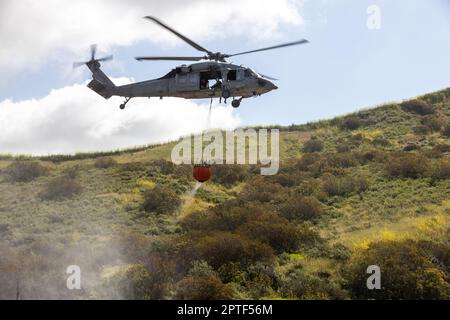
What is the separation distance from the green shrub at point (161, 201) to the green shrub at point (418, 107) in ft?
115

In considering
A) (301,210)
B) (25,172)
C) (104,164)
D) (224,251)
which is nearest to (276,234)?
(224,251)

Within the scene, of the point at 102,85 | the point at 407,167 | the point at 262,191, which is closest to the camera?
the point at 102,85

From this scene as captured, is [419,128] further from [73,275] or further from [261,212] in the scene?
[73,275]

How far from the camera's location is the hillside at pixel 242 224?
18344mm

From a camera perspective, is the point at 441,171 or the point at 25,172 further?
the point at 25,172

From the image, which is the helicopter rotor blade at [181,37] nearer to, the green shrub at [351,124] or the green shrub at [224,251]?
the green shrub at [224,251]

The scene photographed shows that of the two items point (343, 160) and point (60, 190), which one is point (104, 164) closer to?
point (60, 190)

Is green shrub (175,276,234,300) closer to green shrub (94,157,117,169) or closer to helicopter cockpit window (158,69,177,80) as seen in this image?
helicopter cockpit window (158,69,177,80)

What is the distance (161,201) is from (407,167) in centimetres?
1811

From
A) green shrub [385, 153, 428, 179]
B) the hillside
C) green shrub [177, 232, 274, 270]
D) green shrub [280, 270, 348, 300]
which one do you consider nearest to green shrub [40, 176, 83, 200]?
the hillside

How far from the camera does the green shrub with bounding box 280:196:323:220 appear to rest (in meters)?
29.1

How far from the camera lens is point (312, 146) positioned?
161 ft

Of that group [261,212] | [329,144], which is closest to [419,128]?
[329,144]
